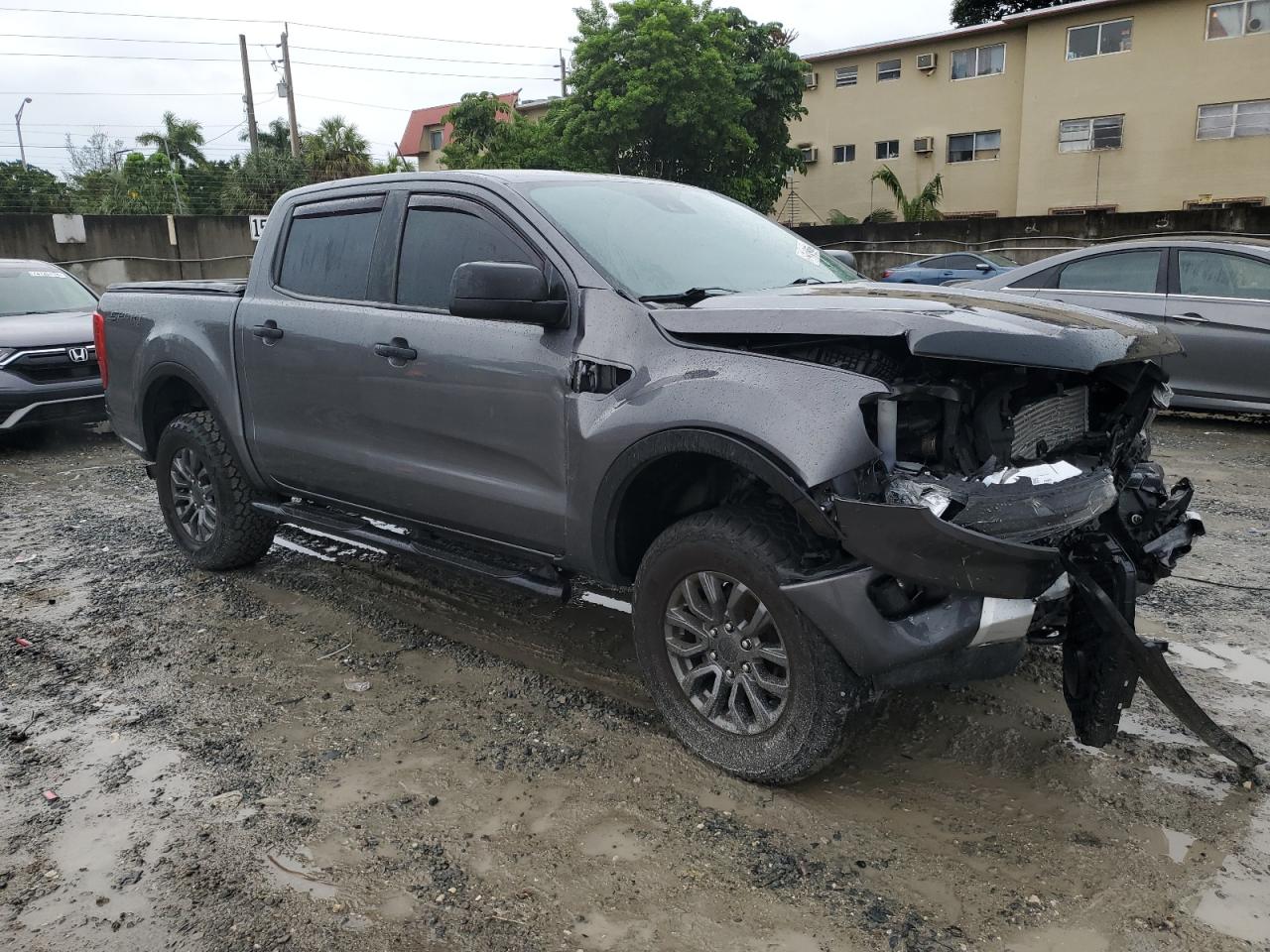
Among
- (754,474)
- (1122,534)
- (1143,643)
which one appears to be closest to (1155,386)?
(1122,534)

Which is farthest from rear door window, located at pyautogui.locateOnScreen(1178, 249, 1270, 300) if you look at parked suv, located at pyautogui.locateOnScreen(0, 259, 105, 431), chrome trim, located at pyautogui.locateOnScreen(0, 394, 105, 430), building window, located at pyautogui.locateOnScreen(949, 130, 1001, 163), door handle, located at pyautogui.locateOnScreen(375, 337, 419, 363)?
building window, located at pyautogui.locateOnScreen(949, 130, 1001, 163)

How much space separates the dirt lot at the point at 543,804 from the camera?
8.10 ft

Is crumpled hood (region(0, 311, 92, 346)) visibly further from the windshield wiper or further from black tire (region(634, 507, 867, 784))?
black tire (region(634, 507, 867, 784))

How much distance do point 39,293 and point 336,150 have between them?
29987 millimetres

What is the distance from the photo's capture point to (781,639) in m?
Answer: 2.85

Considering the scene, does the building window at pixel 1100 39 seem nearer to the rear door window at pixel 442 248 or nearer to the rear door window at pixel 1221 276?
A: the rear door window at pixel 1221 276

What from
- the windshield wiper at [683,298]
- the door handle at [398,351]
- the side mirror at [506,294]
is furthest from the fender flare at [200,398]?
the windshield wiper at [683,298]

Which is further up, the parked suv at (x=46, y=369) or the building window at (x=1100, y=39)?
the building window at (x=1100, y=39)

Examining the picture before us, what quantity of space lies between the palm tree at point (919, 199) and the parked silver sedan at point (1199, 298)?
22.7 metres

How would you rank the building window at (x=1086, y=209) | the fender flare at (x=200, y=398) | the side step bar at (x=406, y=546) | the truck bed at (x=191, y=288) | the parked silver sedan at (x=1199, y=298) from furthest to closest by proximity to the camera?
the building window at (x=1086, y=209), the parked silver sedan at (x=1199, y=298), the truck bed at (x=191, y=288), the fender flare at (x=200, y=398), the side step bar at (x=406, y=546)

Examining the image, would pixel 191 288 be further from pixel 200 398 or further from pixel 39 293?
pixel 39 293

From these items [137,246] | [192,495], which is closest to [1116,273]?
[192,495]

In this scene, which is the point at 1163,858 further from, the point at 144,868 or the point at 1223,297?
the point at 1223,297

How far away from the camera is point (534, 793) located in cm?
307
